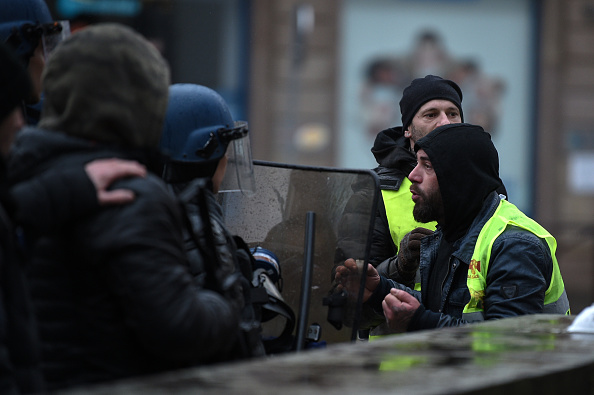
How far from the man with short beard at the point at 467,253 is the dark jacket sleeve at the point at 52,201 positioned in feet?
4.07

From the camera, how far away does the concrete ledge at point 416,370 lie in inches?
70.6

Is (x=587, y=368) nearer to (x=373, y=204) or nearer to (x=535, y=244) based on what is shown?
(x=373, y=204)

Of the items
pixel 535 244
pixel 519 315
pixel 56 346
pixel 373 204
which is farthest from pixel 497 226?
pixel 56 346

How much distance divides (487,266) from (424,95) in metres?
1.39

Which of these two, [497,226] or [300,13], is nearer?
[497,226]

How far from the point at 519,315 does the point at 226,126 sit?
47.2 inches

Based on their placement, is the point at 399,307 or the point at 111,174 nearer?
the point at 111,174

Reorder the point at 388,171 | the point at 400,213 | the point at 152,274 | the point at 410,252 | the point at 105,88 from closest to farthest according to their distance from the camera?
the point at 152,274 < the point at 105,88 < the point at 410,252 < the point at 400,213 < the point at 388,171

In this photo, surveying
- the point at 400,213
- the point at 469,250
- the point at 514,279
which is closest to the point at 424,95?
the point at 400,213

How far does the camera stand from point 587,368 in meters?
2.25

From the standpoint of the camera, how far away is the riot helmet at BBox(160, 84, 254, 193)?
113 inches

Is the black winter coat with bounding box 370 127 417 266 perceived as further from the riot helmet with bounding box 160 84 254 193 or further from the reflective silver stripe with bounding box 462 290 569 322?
the riot helmet with bounding box 160 84 254 193

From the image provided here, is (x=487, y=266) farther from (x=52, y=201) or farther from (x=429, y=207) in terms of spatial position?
(x=52, y=201)

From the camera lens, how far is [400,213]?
433cm
